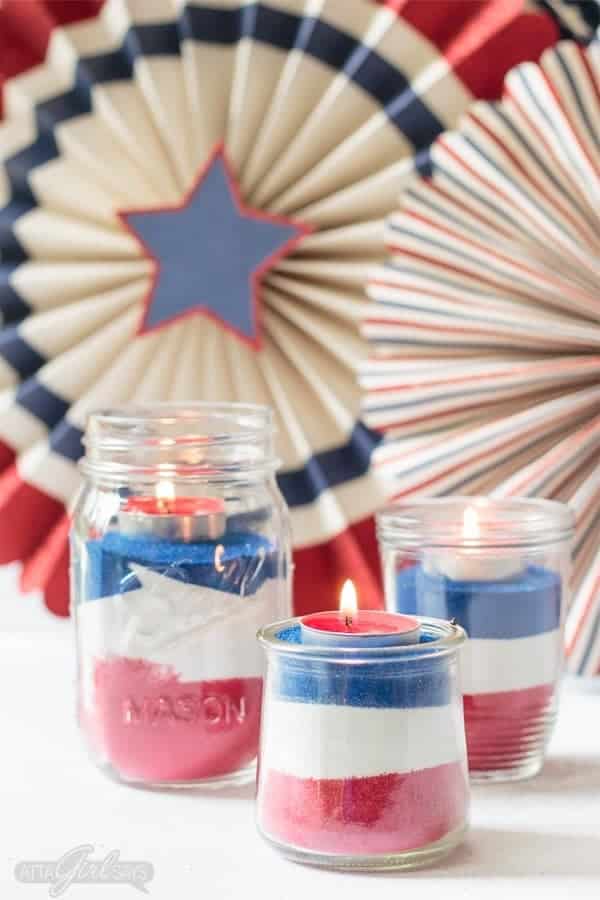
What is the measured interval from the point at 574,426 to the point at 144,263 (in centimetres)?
25

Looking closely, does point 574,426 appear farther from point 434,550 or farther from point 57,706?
point 57,706

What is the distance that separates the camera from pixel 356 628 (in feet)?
1.47

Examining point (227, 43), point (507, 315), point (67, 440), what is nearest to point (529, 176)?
point (507, 315)

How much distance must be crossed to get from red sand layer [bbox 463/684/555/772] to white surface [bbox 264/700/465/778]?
0.08 metres

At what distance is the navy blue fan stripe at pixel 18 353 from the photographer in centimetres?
74

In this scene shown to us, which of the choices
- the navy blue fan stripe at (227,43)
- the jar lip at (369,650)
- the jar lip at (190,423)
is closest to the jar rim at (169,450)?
the jar lip at (190,423)

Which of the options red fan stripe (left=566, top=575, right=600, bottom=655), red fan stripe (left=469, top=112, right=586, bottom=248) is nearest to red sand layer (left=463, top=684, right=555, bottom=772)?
red fan stripe (left=566, top=575, right=600, bottom=655)

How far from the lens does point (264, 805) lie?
0.44 metres

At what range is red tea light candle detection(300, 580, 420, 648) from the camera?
430mm

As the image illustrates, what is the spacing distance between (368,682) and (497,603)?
0.36 ft

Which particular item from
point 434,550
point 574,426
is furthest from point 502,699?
point 574,426

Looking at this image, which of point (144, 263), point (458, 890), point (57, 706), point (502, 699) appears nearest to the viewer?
point (458, 890)

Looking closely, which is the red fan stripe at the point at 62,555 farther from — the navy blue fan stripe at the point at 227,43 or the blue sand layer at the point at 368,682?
the blue sand layer at the point at 368,682

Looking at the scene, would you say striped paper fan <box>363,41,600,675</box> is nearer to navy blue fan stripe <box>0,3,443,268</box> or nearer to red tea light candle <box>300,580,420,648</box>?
navy blue fan stripe <box>0,3,443,268</box>
